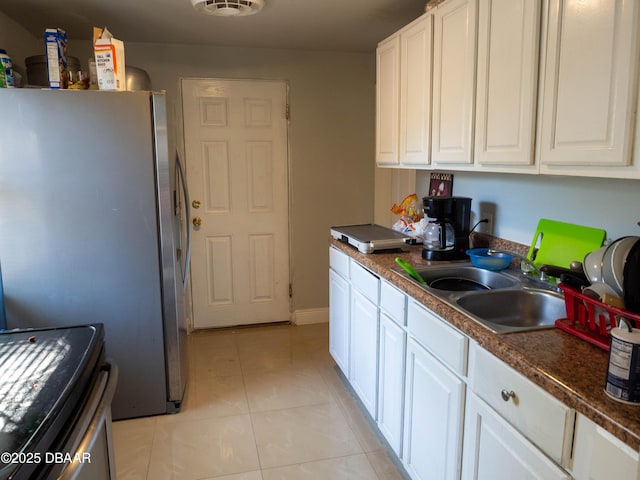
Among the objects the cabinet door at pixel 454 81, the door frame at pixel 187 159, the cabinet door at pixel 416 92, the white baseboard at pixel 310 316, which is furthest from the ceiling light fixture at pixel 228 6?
the white baseboard at pixel 310 316

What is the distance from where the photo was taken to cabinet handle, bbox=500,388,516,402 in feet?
4.03

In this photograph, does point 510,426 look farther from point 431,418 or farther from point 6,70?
point 6,70

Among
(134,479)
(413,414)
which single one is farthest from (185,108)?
(413,414)

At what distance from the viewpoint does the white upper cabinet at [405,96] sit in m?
2.28

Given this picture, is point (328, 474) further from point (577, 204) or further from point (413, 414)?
point (577, 204)

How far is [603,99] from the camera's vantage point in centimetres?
130

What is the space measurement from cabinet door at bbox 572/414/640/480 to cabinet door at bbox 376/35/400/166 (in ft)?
6.11

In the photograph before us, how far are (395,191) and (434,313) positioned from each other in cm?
246

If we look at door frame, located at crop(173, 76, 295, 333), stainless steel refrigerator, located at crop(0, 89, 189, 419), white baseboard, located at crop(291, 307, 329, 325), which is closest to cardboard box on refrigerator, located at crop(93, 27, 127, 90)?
stainless steel refrigerator, located at crop(0, 89, 189, 419)

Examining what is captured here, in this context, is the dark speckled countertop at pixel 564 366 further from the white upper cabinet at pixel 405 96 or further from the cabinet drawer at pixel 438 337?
the white upper cabinet at pixel 405 96

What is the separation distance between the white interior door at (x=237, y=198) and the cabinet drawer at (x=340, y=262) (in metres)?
1.08

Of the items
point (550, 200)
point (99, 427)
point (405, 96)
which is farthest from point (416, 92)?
point (99, 427)

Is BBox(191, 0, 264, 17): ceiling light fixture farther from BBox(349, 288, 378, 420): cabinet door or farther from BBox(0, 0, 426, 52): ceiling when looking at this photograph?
BBox(349, 288, 378, 420): cabinet door

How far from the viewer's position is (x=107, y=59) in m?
2.28
